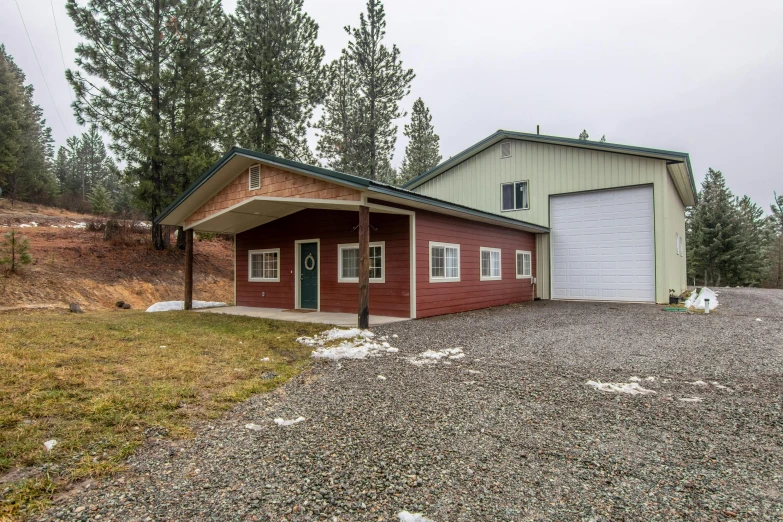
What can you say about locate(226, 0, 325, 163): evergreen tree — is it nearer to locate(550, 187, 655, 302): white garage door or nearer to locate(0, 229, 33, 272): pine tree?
locate(0, 229, 33, 272): pine tree

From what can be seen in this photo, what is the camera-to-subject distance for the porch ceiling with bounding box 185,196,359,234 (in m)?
8.91

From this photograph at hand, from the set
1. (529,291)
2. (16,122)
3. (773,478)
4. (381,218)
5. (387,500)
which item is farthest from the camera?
(16,122)

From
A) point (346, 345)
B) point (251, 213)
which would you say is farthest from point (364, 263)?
point (251, 213)

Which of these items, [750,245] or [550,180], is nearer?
[550,180]

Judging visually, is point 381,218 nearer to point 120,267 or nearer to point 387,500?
point 387,500

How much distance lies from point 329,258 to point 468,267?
145 inches

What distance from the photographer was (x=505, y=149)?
14773 millimetres

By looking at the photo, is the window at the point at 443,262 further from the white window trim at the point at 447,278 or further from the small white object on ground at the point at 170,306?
the small white object on ground at the point at 170,306

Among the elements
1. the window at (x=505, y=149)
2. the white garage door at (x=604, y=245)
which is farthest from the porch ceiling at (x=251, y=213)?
the white garage door at (x=604, y=245)

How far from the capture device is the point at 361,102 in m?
22.0

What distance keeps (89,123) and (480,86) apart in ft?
60.5

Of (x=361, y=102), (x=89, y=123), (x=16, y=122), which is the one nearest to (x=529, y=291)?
(x=361, y=102)

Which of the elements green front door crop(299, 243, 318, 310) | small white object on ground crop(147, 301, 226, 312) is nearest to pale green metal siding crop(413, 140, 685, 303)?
green front door crop(299, 243, 318, 310)

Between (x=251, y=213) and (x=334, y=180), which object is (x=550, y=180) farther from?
(x=251, y=213)
